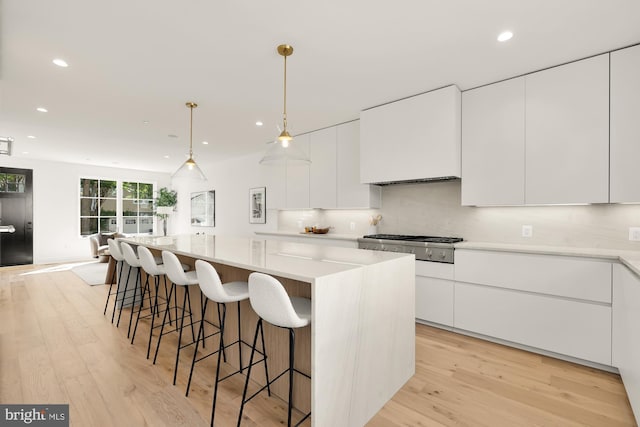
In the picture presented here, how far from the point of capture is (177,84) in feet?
9.77

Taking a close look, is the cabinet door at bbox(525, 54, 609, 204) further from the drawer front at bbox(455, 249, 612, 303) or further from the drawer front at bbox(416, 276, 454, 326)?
the drawer front at bbox(416, 276, 454, 326)

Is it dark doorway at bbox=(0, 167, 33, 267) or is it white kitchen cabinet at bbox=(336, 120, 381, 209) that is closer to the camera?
white kitchen cabinet at bbox=(336, 120, 381, 209)

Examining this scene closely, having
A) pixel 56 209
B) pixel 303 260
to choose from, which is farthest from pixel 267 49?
pixel 56 209

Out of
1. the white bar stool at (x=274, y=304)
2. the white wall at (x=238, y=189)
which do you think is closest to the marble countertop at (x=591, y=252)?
the white bar stool at (x=274, y=304)

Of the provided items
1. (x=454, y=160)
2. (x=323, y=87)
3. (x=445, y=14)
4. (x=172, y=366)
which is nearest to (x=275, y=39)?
(x=323, y=87)

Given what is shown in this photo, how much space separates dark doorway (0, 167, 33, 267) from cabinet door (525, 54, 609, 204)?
9574 millimetres

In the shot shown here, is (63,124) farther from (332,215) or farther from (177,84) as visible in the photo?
(332,215)

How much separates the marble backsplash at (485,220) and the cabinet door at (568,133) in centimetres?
35

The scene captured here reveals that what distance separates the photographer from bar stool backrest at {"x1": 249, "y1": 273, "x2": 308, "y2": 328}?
145cm

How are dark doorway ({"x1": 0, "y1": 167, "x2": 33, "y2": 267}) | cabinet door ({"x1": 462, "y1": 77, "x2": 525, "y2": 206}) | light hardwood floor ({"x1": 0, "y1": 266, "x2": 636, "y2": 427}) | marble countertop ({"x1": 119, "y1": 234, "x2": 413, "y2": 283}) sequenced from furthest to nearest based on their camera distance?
dark doorway ({"x1": 0, "y1": 167, "x2": 33, "y2": 267})
cabinet door ({"x1": 462, "y1": 77, "x2": 525, "y2": 206})
light hardwood floor ({"x1": 0, "y1": 266, "x2": 636, "y2": 427})
marble countertop ({"x1": 119, "y1": 234, "x2": 413, "y2": 283})

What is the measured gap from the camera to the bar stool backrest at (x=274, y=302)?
1.45 metres

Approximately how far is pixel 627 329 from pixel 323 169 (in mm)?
3520

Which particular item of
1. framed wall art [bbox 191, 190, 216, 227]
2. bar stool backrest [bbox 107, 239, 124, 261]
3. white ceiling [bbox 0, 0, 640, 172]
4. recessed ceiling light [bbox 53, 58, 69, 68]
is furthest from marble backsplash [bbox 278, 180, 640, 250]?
framed wall art [bbox 191, 190, 216, 227]

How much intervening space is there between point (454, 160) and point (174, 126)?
3.88 metres
